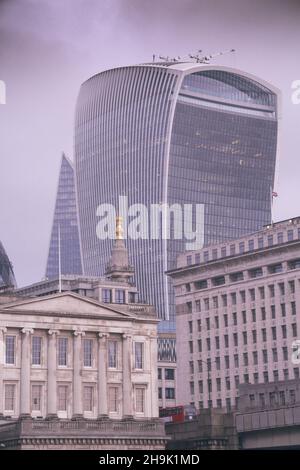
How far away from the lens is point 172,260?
164875 millimetres

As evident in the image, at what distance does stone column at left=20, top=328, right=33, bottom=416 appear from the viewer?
86312 mm

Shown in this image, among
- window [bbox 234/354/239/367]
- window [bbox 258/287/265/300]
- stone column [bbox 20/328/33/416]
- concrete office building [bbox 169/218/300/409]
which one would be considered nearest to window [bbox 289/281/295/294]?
concrete office building [bbox 169/218/300/409]

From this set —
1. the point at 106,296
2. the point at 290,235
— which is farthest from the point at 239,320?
the point at 106,296

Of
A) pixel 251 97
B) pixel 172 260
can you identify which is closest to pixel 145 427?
pixel 172 260

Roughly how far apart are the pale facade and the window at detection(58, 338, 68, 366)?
7cm

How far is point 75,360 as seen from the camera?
Answer: 3516 inches

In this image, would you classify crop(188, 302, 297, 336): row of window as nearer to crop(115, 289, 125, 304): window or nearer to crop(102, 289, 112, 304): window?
crop(115, 289, 125, 304): window

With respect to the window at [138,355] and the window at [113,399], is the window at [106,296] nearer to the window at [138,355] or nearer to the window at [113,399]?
the window at [138,355]

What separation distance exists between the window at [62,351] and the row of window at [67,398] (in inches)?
64.0

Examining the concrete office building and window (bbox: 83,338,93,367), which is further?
the concrete office building

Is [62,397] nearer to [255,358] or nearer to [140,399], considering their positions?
[140,399]

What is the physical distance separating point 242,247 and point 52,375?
4209 cm
